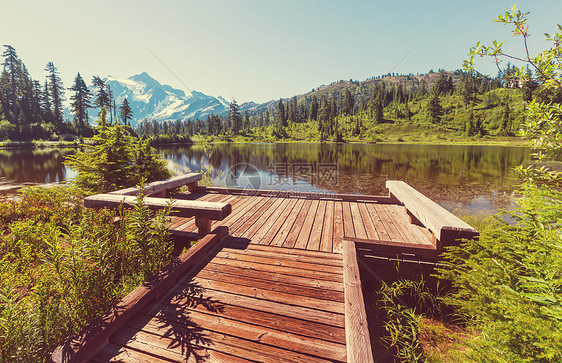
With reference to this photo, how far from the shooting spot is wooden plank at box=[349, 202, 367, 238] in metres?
5.14

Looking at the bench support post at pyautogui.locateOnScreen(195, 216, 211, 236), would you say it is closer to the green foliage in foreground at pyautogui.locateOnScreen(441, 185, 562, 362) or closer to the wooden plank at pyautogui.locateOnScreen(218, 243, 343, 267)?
the wooden plank at pyautogui.locateOnScreen(218, 243, 343, 267)

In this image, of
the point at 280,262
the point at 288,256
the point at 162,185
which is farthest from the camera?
the point at 162,185

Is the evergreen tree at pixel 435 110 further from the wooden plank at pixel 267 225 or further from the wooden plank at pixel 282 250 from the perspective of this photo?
the wooden plank at pixel 282 250

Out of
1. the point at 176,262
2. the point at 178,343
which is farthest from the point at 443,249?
the point at 176,262

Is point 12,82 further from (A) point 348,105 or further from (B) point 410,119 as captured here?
(B) point 410,119

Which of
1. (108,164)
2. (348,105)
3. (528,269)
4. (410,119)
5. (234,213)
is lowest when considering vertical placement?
(234,213)

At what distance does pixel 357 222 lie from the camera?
5770mm

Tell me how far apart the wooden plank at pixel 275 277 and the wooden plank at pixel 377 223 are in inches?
84.0

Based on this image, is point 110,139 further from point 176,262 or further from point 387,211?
point 387,211

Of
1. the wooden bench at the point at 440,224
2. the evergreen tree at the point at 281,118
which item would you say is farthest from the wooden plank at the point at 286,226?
the evergreen tree at the point at 281,118

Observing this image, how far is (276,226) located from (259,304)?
265cm

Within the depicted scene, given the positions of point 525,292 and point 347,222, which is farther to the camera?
point 347,222

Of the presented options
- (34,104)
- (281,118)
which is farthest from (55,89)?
(281,118)

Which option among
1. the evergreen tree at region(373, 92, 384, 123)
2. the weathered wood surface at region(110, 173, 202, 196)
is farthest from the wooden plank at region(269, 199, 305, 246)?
the evergreen tree at region(373, 92, 384, 123)
